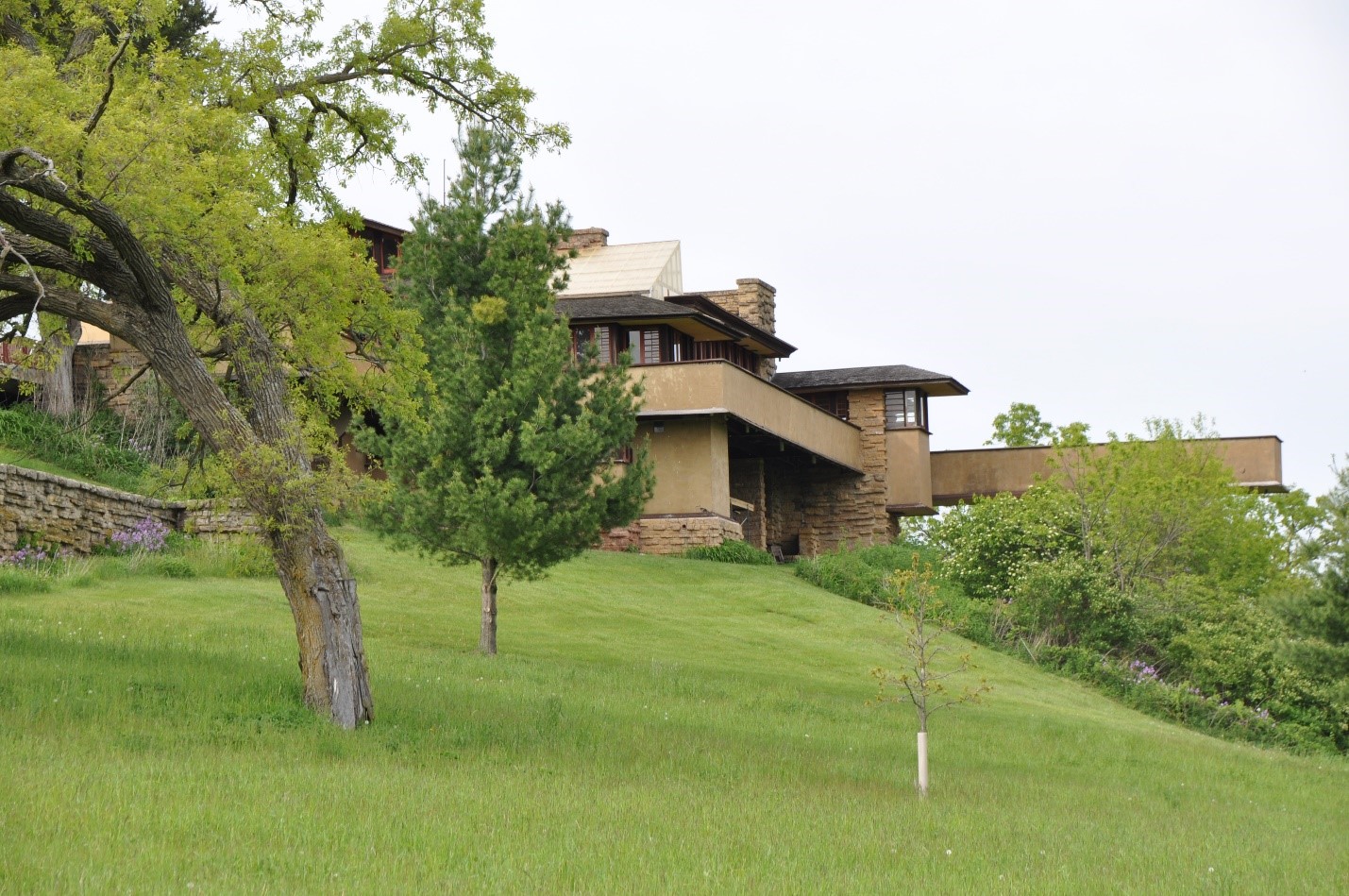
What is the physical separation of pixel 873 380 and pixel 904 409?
132cm

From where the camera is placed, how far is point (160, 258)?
1396 centimetres

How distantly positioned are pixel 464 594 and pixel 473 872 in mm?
18208

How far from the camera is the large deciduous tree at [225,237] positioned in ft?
42.0

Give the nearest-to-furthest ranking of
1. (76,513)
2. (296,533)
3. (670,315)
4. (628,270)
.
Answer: (296,533) → (76,513) → (670,315) → (628,270)

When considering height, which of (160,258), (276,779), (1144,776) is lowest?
(1144,776)

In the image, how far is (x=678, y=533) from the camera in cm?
3600

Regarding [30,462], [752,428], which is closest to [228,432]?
[30,462]

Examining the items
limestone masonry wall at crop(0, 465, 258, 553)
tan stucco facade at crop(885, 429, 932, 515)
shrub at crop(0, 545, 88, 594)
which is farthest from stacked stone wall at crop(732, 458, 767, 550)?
shrub at crop(0, 545, 88, 594)

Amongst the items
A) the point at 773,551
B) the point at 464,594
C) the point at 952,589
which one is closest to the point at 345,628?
the point at 464,594

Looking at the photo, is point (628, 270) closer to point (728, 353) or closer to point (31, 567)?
point (728, 353)

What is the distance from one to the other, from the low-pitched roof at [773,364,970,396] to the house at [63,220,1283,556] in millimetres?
65

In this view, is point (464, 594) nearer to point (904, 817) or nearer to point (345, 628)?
point (345, 628)

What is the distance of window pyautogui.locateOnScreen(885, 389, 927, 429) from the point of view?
42.3 metres

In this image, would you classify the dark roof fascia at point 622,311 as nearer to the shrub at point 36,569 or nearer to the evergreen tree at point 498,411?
the evergreen tree at point 498,411
